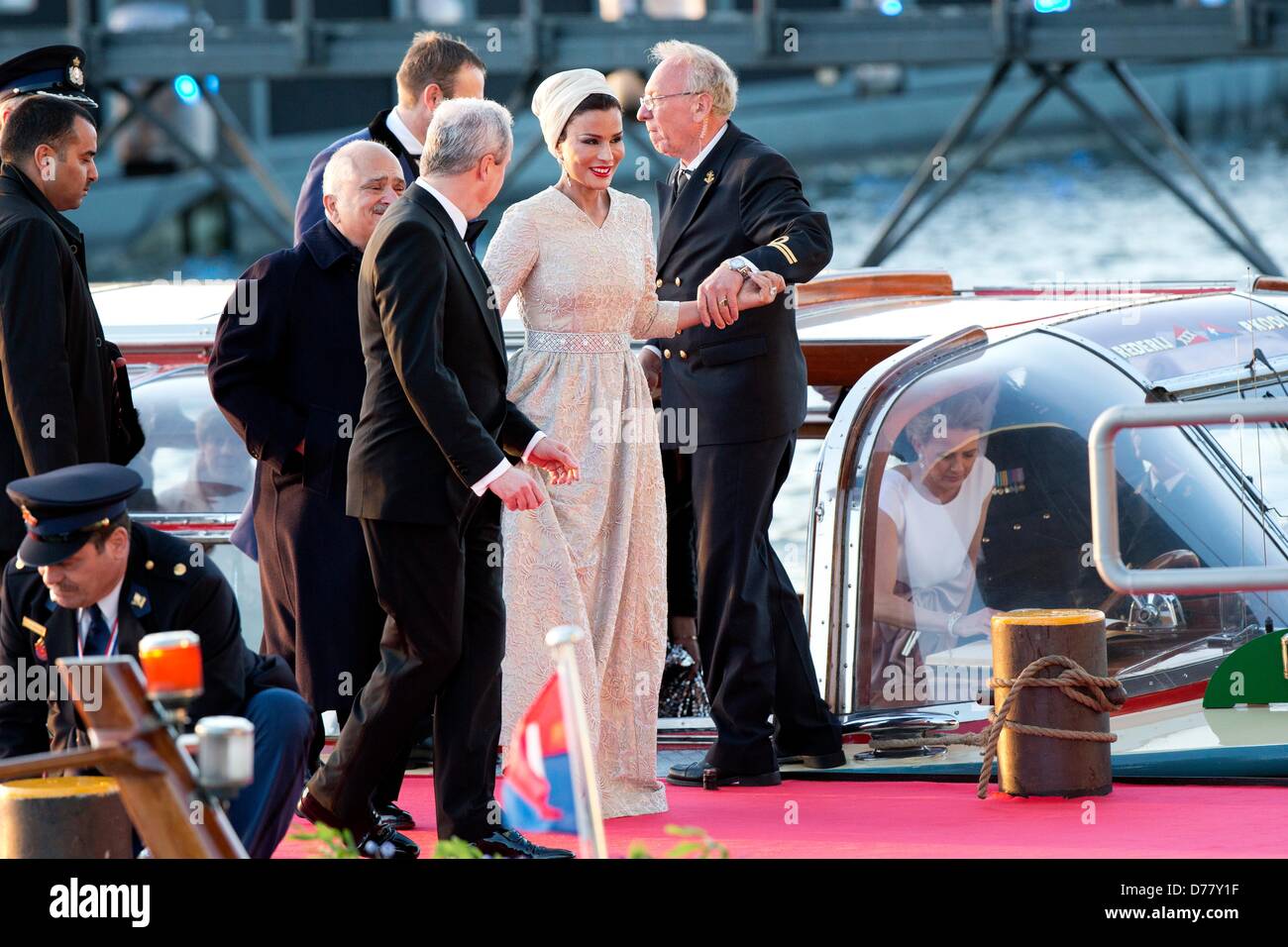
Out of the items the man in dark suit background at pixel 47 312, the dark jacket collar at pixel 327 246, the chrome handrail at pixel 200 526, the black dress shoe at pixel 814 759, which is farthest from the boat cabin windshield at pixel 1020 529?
the man in dark suit background at pixel 47 312

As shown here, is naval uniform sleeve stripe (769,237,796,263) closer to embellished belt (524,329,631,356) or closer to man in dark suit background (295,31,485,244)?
embellished belt (524,329,631,356)

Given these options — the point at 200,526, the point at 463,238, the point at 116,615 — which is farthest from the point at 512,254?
the point at 200,526

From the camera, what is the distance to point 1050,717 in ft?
18.6

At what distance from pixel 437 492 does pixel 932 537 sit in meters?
2.18

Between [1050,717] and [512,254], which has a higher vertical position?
[512,254]

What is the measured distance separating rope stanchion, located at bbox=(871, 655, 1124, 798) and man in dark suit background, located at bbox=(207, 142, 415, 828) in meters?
1.61

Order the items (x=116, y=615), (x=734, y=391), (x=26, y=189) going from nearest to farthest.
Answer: (x=116, y=615), (x=26, y=189), (x=734, y=391)

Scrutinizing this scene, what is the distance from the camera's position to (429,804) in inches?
230

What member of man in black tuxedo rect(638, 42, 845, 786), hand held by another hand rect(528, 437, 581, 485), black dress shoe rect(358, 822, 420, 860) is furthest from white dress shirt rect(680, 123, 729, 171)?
black dress shoe rect(358, 822, 420, 860)

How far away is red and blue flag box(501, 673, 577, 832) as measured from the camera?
3.79 m

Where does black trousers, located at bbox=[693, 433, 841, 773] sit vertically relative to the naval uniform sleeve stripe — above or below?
below

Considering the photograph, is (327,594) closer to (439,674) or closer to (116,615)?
(439,674)
